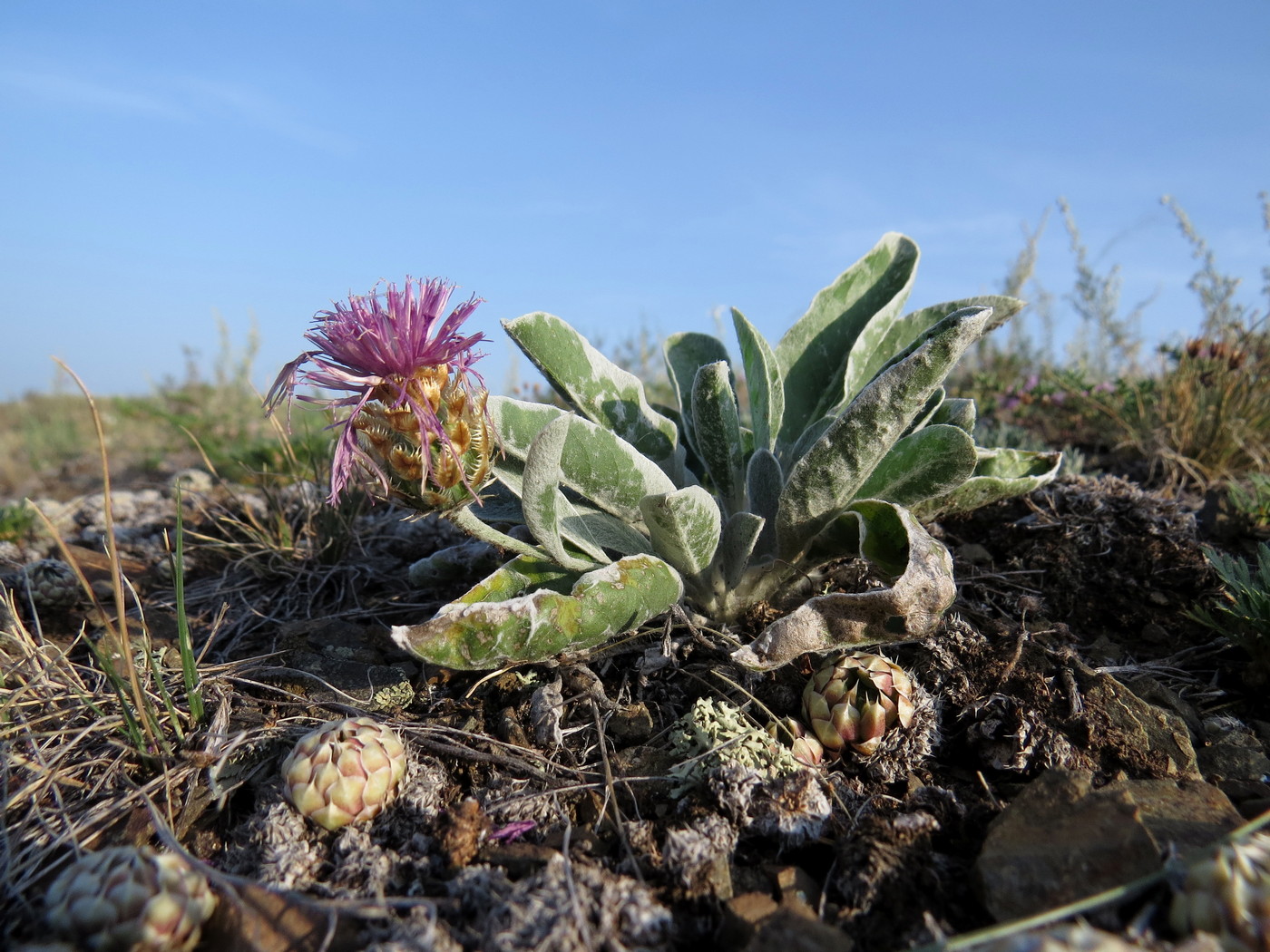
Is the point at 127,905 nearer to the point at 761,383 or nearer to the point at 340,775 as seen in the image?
the point at 340,775

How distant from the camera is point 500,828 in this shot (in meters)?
1.44

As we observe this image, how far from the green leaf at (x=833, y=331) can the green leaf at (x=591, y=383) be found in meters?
0.45

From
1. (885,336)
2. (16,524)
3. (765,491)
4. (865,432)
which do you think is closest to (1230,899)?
(865,432)

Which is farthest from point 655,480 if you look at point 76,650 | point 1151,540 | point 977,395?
point 977,395

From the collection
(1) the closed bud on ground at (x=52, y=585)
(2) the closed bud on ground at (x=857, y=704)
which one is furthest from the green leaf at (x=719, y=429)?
(1) the closed bud on ground at (x=52, y=585)

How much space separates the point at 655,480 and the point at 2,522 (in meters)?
3.20

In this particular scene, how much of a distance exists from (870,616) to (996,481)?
710 mm

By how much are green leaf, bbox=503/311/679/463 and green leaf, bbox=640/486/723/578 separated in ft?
1.26

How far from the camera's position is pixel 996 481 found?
192 centimetres

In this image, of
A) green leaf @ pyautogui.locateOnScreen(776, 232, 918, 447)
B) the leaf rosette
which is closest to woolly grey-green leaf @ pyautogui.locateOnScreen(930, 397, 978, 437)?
the leaf rosette

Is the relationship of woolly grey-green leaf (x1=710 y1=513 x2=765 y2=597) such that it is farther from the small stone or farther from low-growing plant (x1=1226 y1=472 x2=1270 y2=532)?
low-growing plant (x1=1226 y1=472 x2=1270 y2=532)

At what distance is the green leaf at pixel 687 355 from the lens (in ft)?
7.75

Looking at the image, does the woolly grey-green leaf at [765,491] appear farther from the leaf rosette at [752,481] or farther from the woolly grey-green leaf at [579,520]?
the woolly grey-green leaf at [579,520]

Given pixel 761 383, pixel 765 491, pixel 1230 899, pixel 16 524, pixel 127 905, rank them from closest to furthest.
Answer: pixel 1230 899 < pixel 127 905 < pixel 765 491 < pixel 761 383 < pixel 16 524
